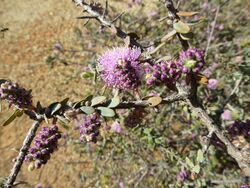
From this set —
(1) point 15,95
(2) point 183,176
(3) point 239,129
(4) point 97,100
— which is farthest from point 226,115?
(1) point 15,95

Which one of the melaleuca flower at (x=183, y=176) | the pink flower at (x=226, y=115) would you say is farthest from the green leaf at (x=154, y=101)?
the pink flower at (x=226, y=115)

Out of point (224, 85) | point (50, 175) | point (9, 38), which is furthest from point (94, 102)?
point (9, 38)

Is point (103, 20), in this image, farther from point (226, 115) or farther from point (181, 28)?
point (226, 115)

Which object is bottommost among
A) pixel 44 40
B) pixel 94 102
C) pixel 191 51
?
pixel 94 102

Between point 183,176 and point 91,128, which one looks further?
point 183,176

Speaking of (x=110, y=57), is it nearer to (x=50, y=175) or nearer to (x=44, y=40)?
(x=50, y=175)

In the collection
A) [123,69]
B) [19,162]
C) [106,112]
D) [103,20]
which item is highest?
[103,20]
